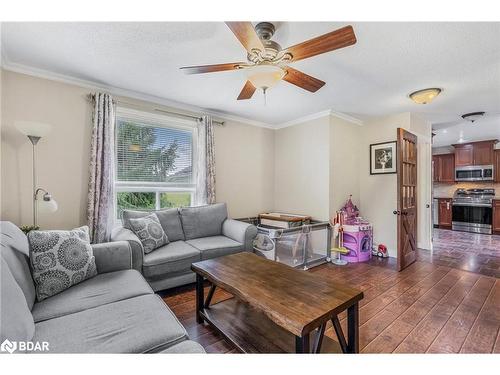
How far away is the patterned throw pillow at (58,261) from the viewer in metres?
1.55

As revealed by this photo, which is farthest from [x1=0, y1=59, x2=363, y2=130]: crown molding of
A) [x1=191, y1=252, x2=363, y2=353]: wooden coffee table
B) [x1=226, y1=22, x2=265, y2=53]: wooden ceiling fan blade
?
[x1=191, y1=252, x2=363, y2=353]: wooden coffee table

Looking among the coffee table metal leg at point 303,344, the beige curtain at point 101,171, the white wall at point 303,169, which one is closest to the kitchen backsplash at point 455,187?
the white wall at point 303,169

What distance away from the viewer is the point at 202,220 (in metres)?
3.25

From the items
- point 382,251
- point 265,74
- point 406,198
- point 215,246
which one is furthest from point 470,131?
point 215,246

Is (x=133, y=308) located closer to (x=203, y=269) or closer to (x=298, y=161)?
(x=203, y=269)

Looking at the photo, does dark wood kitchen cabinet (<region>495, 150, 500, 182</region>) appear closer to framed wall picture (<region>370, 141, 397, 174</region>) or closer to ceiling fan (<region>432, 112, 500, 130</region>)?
ceiling fan (<region>432, 112, 500, 130</region>)

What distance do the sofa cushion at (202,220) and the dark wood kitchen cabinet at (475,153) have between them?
21.7 feet

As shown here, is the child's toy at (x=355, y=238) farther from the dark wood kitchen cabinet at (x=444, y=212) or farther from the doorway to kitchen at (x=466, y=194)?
the dark wood kitchen cabinet at (x=444, y=212)

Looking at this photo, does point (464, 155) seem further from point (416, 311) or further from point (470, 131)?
point (416, 311)

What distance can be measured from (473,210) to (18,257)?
324 inches

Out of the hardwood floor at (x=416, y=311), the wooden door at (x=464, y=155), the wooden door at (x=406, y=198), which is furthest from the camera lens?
the wooden door at (x=464, y=155)
